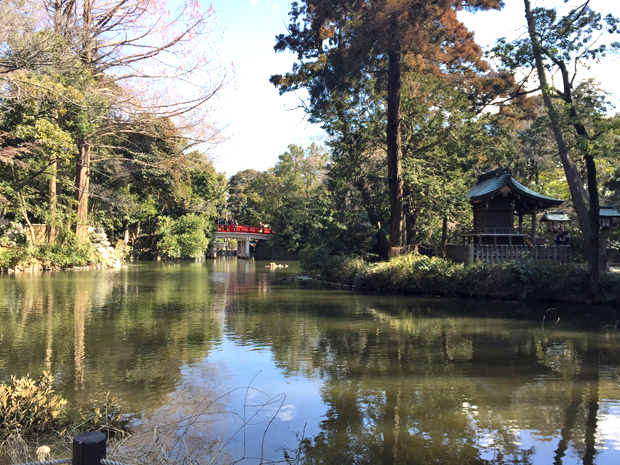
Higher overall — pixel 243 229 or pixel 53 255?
pixel 243 229

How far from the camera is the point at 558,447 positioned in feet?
16.1

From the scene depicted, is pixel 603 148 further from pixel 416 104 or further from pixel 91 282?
pixel 91 282

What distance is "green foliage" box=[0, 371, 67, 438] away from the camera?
4.59m

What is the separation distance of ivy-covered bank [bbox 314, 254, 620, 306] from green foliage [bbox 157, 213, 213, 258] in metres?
25.7

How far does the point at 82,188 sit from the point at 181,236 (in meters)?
14.5

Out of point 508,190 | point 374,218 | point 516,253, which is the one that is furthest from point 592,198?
point 374,218

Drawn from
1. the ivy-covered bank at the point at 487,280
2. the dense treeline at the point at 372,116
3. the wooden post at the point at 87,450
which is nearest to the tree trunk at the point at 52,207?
the dense treeline at the point at 372,116

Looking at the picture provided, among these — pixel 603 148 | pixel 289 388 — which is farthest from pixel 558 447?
pixel 603 148

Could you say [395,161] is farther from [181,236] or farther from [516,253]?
[181,236]

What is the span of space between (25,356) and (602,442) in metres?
7.89

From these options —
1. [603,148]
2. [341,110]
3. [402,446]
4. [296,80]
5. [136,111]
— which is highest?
[296,80]

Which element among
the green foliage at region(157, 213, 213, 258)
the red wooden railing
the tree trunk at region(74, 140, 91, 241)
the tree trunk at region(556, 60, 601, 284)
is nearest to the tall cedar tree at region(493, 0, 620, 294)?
the tree trunk at region(556, 60, 601, 284)

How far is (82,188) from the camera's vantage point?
28.8 metres

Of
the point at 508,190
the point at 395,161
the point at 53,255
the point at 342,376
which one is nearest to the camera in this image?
the point at 342,376
